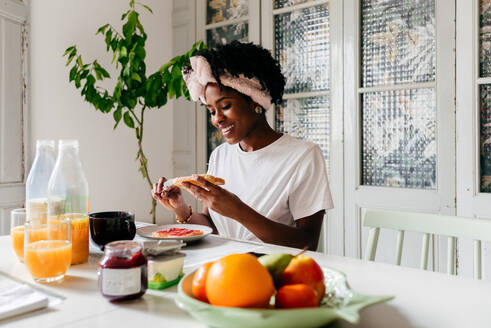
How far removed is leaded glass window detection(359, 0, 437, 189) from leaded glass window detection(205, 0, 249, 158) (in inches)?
37.2

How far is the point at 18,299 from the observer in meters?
0.80

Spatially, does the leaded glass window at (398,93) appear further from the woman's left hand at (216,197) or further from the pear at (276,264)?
the pear at (276,264)

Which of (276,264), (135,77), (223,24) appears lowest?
(276,264)

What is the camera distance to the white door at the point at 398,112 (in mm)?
2318

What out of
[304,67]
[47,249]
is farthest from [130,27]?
[47,249]

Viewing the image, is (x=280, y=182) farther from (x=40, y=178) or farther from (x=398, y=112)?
(x=398, y=112)

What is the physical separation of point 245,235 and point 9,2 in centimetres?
203

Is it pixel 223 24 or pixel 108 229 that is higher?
pixel 223 24

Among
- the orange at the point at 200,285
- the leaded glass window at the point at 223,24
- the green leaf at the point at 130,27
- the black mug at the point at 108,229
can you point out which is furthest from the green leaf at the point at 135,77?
the orange at the point at 200,285

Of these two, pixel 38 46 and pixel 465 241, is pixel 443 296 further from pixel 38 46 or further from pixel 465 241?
pixel 38 46

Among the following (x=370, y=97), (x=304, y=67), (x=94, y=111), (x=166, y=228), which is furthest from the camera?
(x=94, y=111)

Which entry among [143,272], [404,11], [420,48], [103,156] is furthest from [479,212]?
[103,156]

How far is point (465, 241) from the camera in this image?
2219 millimetres

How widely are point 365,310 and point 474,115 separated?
1822 millimetres
